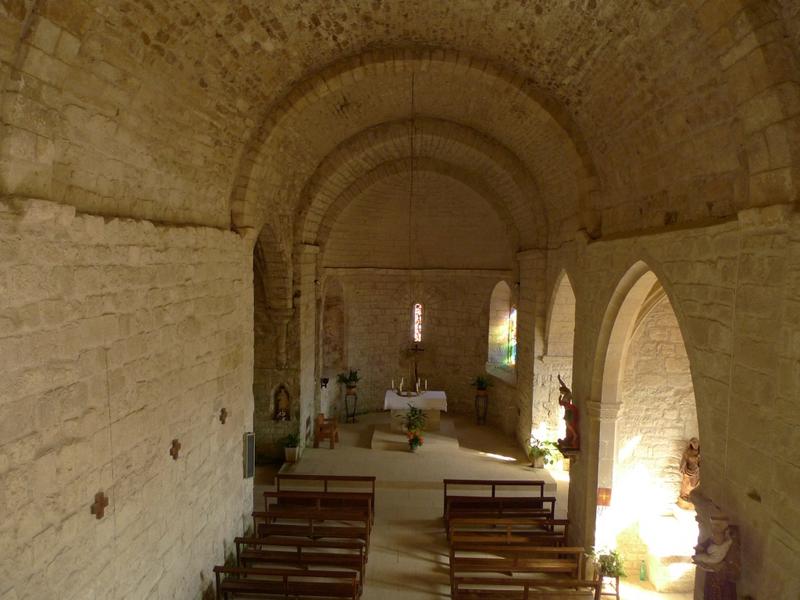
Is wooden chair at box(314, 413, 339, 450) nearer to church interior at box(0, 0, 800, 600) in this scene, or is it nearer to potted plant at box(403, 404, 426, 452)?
church interior at box(0, 0, 800, 600)

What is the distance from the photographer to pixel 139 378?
542 centimetres

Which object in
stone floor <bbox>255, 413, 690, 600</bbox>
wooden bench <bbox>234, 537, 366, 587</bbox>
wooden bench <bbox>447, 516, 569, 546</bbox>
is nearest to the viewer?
wooden bench <bbox>234, 537, 366, 587</bbox>

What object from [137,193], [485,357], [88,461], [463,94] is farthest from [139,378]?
[485,357]

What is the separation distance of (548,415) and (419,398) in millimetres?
3344

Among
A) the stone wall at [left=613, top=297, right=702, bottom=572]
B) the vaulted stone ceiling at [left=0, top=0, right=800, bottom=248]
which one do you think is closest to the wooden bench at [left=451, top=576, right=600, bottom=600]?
the stone wall at [left=613, top=297, right=702, bottom=572]

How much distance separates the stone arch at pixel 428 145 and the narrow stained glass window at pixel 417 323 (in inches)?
204

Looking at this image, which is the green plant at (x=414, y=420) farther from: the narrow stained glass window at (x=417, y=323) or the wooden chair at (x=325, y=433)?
the narrow stained glass window at (x=417, y=323)

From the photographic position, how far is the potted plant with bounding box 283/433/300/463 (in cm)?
1288

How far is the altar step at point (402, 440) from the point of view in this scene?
14.1 metres

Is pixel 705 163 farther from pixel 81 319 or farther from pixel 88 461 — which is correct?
pixel 88 461

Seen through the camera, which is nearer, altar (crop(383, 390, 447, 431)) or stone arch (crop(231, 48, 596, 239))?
stone arch (crop(231, 48, 596, 239))

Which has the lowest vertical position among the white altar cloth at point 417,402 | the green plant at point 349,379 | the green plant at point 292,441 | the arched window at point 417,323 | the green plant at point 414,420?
the green plant at point 292,441

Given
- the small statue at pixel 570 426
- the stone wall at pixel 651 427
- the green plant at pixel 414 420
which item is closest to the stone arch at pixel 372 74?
the stone wall at pixel 651 427

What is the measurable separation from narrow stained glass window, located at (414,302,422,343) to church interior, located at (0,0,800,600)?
3.78 m
